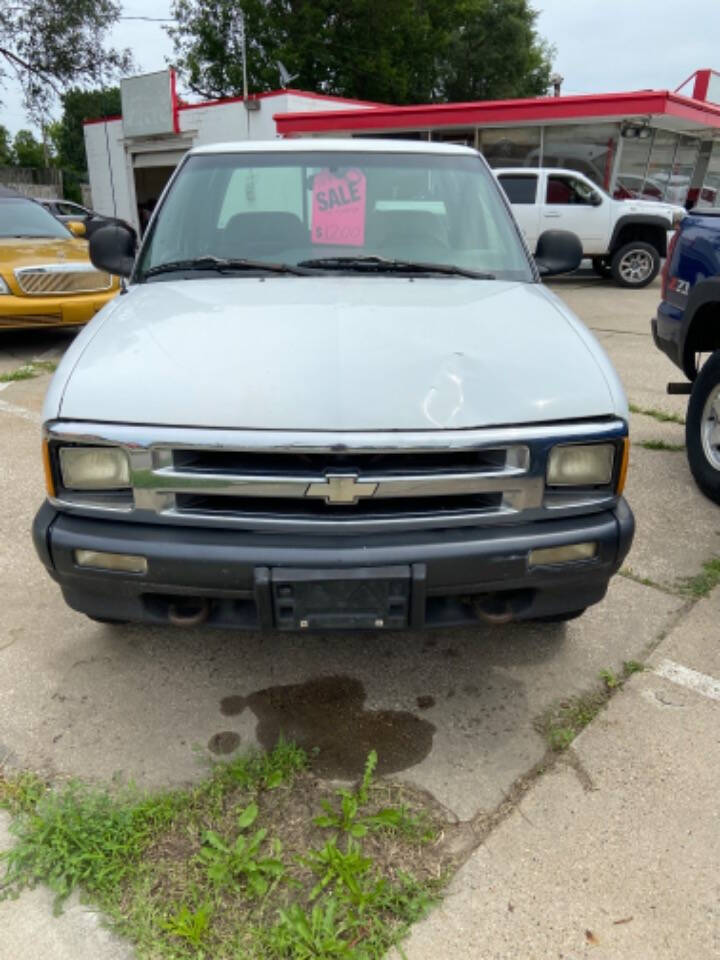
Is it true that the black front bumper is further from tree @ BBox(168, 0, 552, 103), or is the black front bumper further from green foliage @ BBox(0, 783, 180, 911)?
tree @ BBox(168, 0, 552, 103)

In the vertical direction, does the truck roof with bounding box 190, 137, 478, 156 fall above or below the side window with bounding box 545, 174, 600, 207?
above

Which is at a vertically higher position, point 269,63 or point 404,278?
point 269,63

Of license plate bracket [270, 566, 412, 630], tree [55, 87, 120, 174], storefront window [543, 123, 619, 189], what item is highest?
tree [55, 87, 120, 174]

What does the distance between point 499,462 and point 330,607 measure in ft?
2.05

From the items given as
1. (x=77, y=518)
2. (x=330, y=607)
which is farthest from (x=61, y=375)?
(x=330, y=607)

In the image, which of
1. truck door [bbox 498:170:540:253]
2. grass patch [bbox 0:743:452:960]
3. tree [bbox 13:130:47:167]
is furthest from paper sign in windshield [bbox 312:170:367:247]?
tree [bbox 13:130:47:167]

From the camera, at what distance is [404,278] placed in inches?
114

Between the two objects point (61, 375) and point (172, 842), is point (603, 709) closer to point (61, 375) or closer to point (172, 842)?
point (172, 842)

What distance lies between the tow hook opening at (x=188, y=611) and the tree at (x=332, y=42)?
2889 cm

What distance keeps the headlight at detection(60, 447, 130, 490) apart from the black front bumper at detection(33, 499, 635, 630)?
0.11 metres

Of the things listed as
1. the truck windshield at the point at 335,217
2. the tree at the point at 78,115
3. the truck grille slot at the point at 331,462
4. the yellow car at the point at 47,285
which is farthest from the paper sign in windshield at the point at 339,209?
the tree at the point at 78,115

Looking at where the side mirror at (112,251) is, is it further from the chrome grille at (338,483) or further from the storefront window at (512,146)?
the storefront window at (512,146)

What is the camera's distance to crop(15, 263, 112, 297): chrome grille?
680cm

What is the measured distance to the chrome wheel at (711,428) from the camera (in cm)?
411
